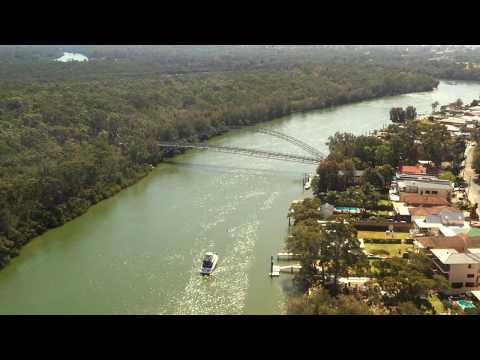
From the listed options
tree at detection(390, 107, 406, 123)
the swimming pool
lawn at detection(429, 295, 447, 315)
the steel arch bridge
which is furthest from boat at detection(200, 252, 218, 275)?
tree at detection(390, 107, 406, 123)

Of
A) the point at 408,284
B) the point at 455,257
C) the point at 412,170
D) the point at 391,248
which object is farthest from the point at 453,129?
the point at 408,284

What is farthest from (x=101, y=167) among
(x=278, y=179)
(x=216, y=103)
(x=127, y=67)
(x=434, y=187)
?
(x=127, y=67)

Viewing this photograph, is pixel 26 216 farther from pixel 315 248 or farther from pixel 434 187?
pixel 434 187

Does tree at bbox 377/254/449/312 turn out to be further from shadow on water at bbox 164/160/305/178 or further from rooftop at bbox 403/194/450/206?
shadow on water at bbox 164/160/305/178

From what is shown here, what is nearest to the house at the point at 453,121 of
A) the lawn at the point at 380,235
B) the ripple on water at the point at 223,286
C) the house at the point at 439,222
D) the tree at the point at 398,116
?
the tree at the point at 398,116

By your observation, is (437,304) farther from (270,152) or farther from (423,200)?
(270,152)

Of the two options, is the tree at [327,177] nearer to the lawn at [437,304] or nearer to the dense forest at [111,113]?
the lawn at [437,304]
